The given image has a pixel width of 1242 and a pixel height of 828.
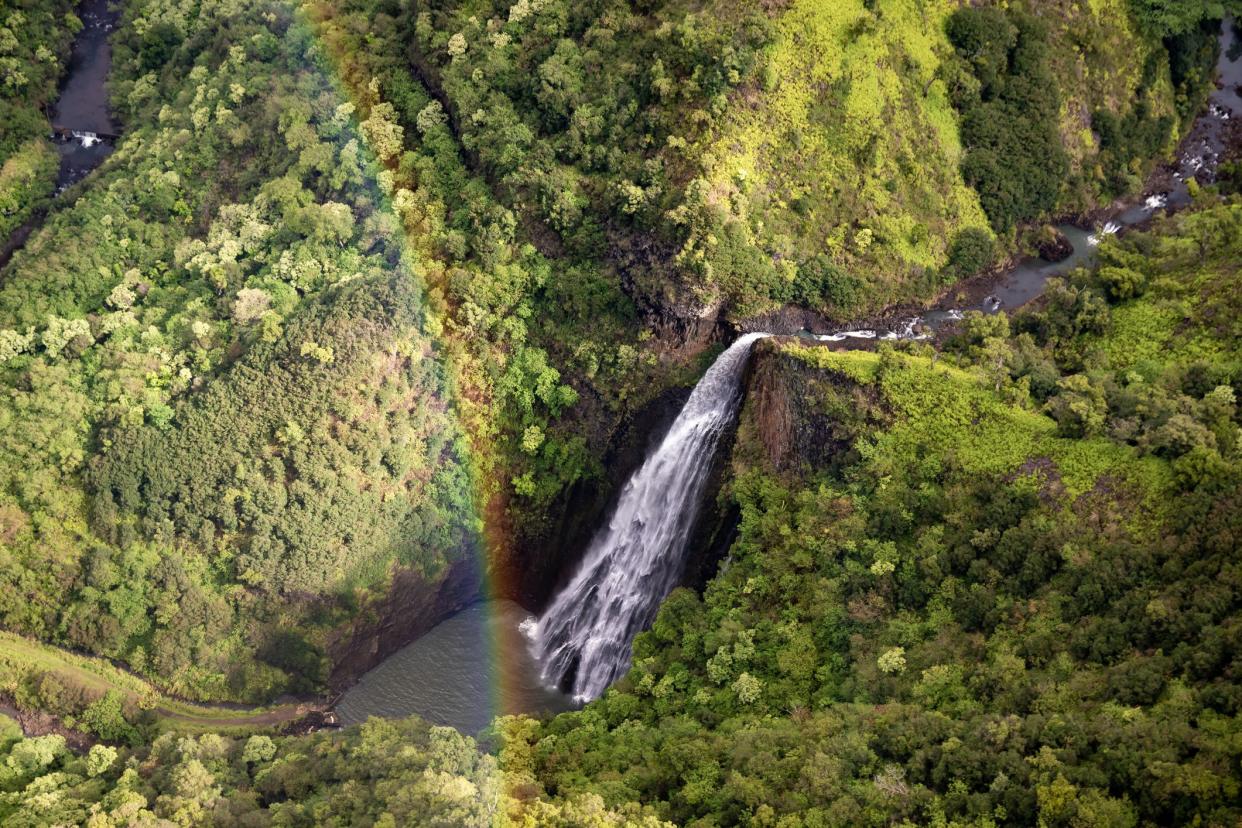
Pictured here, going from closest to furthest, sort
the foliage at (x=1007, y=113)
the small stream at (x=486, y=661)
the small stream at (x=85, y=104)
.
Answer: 1. the small stream at (x=486, y=661)
2. the foliage at (x=1007, y=113)
3. the small stream at (x=85, y=104)

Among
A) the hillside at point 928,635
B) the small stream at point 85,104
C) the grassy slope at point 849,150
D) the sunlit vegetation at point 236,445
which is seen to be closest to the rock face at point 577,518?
the sunlit vegetation at point 236,445

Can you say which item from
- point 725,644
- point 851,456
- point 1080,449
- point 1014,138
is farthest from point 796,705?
point 1014,138

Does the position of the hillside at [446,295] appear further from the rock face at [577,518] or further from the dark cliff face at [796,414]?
the dark cliff face at [796,414]

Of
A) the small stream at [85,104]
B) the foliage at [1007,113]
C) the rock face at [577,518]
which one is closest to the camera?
the rock face at [577,518]

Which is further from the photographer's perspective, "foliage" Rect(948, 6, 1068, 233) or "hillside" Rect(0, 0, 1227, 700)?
"foliage" Rect(948, 6, 1068, 233)

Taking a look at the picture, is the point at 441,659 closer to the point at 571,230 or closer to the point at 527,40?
the point at 571,230

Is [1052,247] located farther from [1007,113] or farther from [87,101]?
[87,101]

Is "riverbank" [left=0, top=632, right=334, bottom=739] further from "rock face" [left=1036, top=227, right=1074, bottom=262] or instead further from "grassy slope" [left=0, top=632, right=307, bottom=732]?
"rock face" [left=1036, top=227, right=1074, bottom=262]

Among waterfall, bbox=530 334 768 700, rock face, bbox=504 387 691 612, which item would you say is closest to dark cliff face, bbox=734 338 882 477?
waterfall, bbox=530 334 768 700
